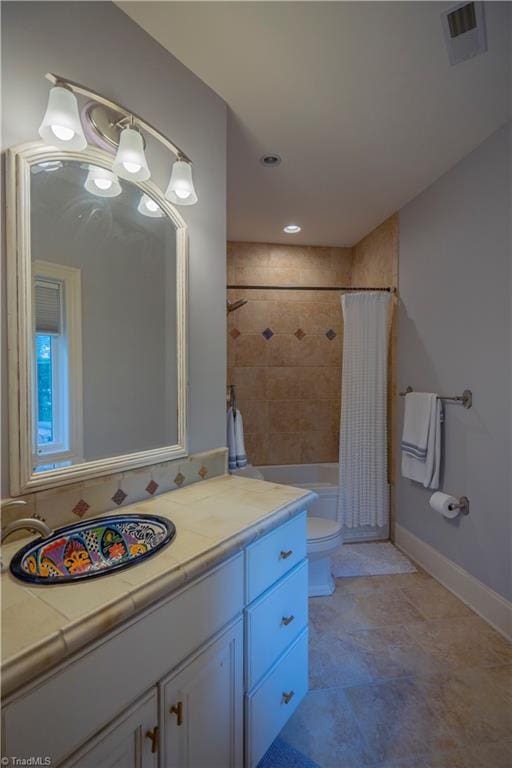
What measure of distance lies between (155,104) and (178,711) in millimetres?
1962

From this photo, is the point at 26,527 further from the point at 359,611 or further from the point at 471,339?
the point at 471,339

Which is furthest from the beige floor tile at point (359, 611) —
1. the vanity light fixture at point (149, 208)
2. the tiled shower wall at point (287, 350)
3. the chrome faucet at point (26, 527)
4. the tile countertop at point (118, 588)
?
the vanity light fixture at point (149, 208)

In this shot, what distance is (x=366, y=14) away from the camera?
1.29m

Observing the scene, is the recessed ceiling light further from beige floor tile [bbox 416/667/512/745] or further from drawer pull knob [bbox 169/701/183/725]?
beige floor tile [bbox 416/667/512/745]

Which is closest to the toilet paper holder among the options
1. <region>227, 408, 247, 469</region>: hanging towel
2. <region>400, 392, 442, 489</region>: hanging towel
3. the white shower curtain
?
<region>400, 392, 442, 489</region>: hanging towel

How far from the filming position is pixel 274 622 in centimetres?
123

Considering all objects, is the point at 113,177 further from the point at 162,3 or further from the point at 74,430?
the point at 74,430

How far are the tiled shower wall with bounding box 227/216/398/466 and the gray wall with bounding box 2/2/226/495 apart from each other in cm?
169

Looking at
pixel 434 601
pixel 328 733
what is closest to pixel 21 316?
pixel 328 733

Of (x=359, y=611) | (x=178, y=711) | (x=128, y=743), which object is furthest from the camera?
(x=359, y=611)

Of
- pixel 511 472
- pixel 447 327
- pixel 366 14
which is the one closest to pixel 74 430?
pixel 366 14

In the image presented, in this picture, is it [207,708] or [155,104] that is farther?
[155,104]

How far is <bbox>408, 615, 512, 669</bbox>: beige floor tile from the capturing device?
1.72 m

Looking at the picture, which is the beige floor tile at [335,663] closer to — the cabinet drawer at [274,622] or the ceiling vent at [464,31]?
the cabinet drawer at [274,622]
